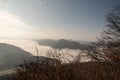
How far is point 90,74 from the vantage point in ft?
29.5

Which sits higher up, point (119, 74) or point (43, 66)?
point (43, 66)

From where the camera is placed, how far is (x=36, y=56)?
675 cm

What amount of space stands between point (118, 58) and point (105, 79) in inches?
132

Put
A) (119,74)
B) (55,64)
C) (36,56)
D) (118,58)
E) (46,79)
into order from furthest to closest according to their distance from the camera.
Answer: (118,58) → (119,74) → (55,64) → (36,56) → (46,79)

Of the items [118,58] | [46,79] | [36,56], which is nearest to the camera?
[46,79]

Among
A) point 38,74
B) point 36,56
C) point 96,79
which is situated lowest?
point 96,79

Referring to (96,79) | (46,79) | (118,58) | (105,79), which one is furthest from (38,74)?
(118,58)

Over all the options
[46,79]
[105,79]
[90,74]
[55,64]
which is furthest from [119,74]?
Answer: [46,79]

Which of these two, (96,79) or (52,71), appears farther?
(96,79)

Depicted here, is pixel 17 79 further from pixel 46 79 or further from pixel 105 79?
pixel 105 79

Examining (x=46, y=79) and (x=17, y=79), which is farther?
(x=17, y=79)

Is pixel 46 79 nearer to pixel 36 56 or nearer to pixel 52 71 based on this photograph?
pixel 52 71

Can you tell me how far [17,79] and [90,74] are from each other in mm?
3360

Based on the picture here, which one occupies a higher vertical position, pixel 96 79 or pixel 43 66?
pixel 43 66
